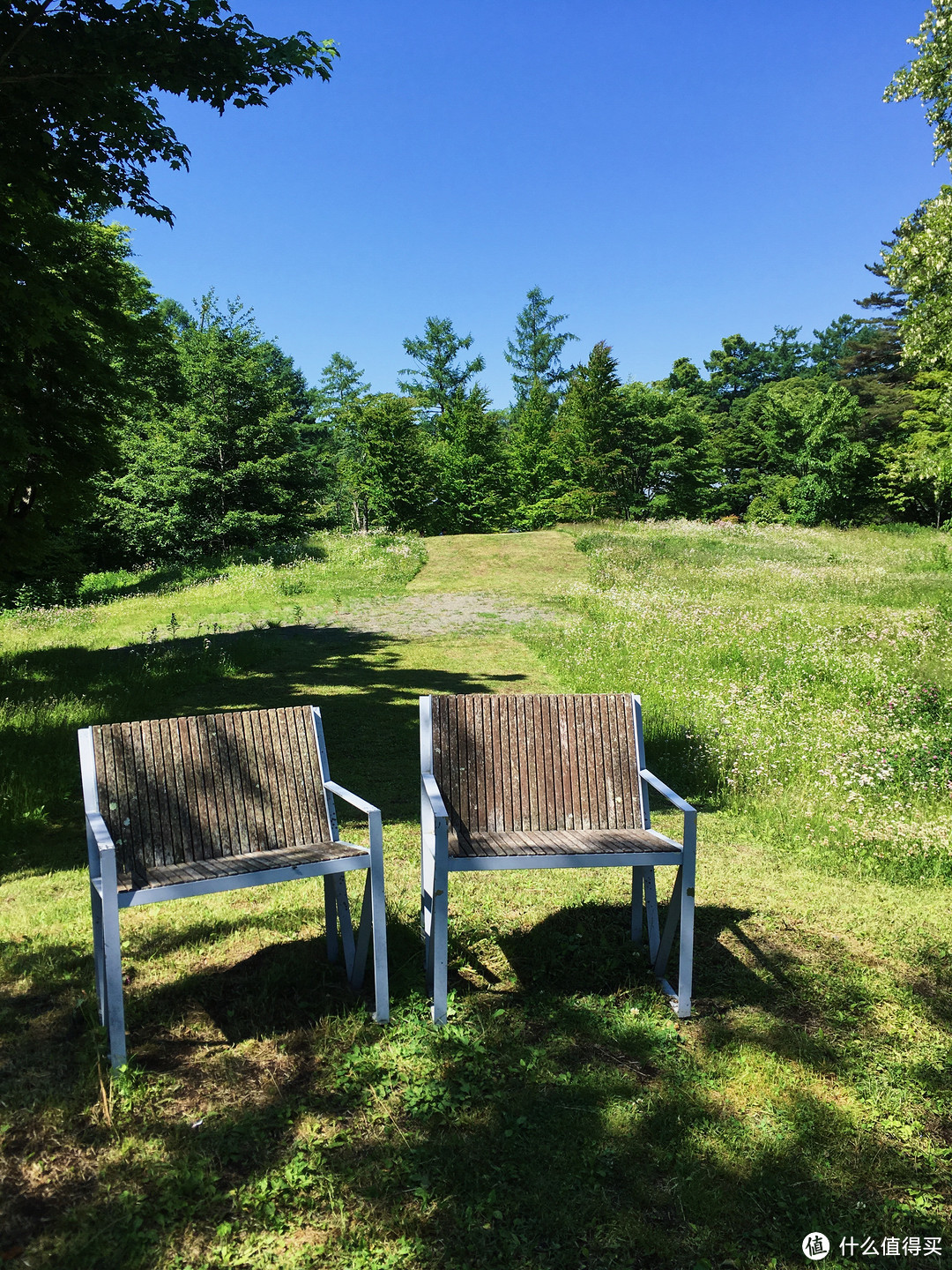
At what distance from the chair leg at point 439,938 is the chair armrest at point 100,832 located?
1.19 m

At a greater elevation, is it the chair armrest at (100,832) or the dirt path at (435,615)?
the chair armrest at (100,832)

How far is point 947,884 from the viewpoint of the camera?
4793 mm

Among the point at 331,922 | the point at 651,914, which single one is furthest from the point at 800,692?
the point at 331,922

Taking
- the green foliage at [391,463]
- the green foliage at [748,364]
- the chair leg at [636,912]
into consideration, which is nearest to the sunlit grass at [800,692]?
the chair leg at [636,912]

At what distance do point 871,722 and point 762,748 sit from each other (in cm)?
123

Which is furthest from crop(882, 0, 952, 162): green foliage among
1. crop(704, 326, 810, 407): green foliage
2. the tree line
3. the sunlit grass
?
crop(704, 326, 810, 407): green foliage

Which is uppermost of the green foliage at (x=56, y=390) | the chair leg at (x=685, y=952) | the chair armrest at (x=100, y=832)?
the green foliage at (x=56, y=390)

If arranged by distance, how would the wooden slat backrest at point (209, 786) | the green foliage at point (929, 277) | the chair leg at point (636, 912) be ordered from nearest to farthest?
the wooden slat backrest at point (209, 786) → the chair leg at point (636, 912) → the green foliage at point (929, 277)

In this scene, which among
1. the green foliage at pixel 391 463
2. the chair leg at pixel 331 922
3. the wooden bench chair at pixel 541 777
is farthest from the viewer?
the green foliage at pixel 391 463

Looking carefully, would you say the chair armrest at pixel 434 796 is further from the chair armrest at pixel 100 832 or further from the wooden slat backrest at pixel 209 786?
the chair armrest at pixel 100 832

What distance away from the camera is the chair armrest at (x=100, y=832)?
286cm

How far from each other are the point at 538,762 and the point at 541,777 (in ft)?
0.23

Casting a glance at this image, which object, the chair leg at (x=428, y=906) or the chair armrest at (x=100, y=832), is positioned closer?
the chair armrest at (x=100, y=832)

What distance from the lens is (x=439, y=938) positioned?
3.17m
